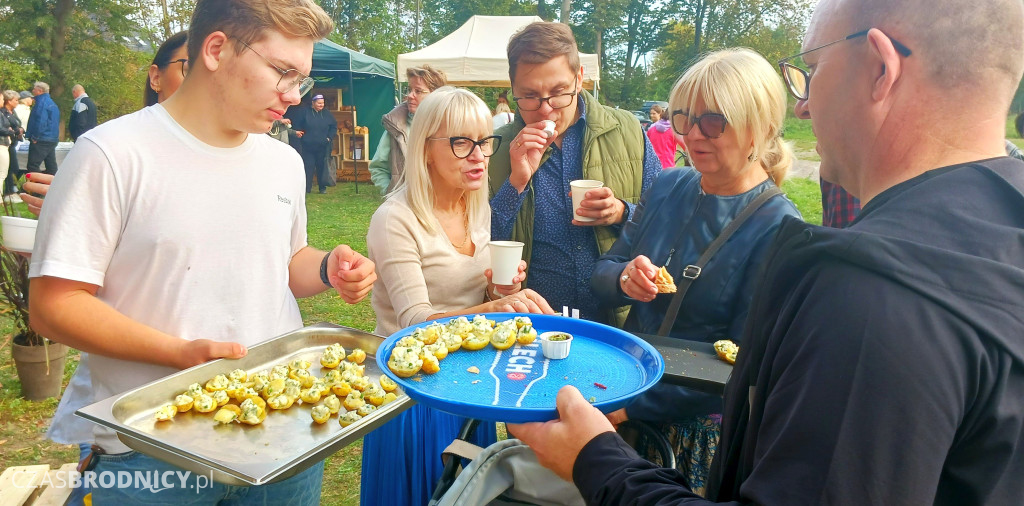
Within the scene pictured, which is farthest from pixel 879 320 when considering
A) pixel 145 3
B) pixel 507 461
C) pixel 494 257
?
pixel 145 3

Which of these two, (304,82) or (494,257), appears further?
(494,257)

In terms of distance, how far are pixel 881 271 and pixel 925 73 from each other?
416 millimetres

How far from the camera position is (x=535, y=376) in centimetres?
192

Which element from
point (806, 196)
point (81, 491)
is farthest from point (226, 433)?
point (806, 196)

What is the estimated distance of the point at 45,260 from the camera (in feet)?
5.87

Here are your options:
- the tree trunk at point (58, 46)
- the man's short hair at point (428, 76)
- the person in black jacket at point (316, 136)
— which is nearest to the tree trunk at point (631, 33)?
the tree trunk at point (58, 46)

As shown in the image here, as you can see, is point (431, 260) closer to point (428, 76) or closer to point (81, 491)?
point (81, 491)

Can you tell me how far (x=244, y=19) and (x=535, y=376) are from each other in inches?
56.7

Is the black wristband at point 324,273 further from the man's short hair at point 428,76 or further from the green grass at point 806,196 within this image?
the green grass at point 806,196

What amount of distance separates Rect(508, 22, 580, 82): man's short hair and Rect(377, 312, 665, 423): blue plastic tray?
1.50m

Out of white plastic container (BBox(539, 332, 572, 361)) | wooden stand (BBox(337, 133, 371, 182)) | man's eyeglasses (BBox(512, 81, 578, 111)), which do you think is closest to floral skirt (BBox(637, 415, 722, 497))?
white plastic container (BBox(539, 332, 572, 361))

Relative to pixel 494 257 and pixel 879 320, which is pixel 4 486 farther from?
pixel 879 320

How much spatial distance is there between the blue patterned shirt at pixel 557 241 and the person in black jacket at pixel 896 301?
1915 millimetres

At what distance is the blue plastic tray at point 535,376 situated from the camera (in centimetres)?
162
